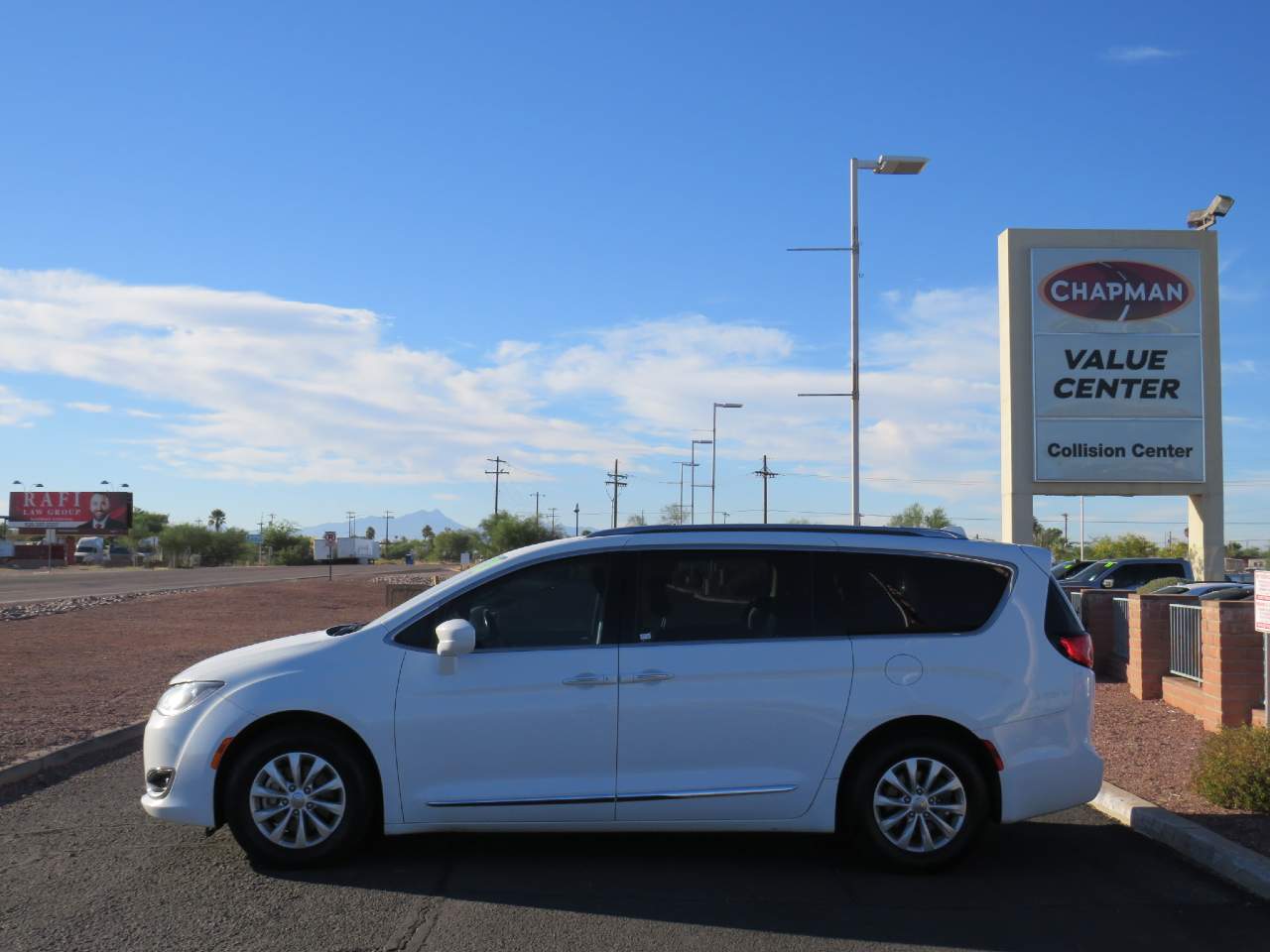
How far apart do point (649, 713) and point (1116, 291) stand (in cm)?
2452

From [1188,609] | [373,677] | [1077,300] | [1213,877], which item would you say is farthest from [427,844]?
[1077,300]

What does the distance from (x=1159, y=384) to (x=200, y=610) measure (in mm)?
24290

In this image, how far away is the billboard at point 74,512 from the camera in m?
128

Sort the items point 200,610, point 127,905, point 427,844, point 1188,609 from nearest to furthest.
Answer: point 127,905 → point 427,844 → point 1188,609 → point 200,610

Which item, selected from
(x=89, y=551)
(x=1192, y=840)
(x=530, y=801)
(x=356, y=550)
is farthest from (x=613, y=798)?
(x=356, y=550)

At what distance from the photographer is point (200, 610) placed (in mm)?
31969

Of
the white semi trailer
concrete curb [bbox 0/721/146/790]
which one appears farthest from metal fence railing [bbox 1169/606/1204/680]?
the white semi trailer

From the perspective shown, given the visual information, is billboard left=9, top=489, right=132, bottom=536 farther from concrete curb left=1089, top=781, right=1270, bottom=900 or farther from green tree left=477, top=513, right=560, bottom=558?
concrete curb left=1089, top=781, right=1270, bottom=900

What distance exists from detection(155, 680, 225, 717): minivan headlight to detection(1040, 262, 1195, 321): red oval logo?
2475cm

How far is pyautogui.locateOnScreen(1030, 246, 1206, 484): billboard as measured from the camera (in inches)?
1083

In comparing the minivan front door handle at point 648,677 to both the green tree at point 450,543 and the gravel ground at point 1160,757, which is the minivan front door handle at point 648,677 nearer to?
the gravel ground at point 1160,757

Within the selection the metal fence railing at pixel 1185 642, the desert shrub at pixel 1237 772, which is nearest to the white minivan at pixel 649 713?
the desert shrub at pixel 1237 772

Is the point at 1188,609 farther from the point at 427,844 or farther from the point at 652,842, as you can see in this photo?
the point at 427,844

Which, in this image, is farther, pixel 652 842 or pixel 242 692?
pixel 652 842
